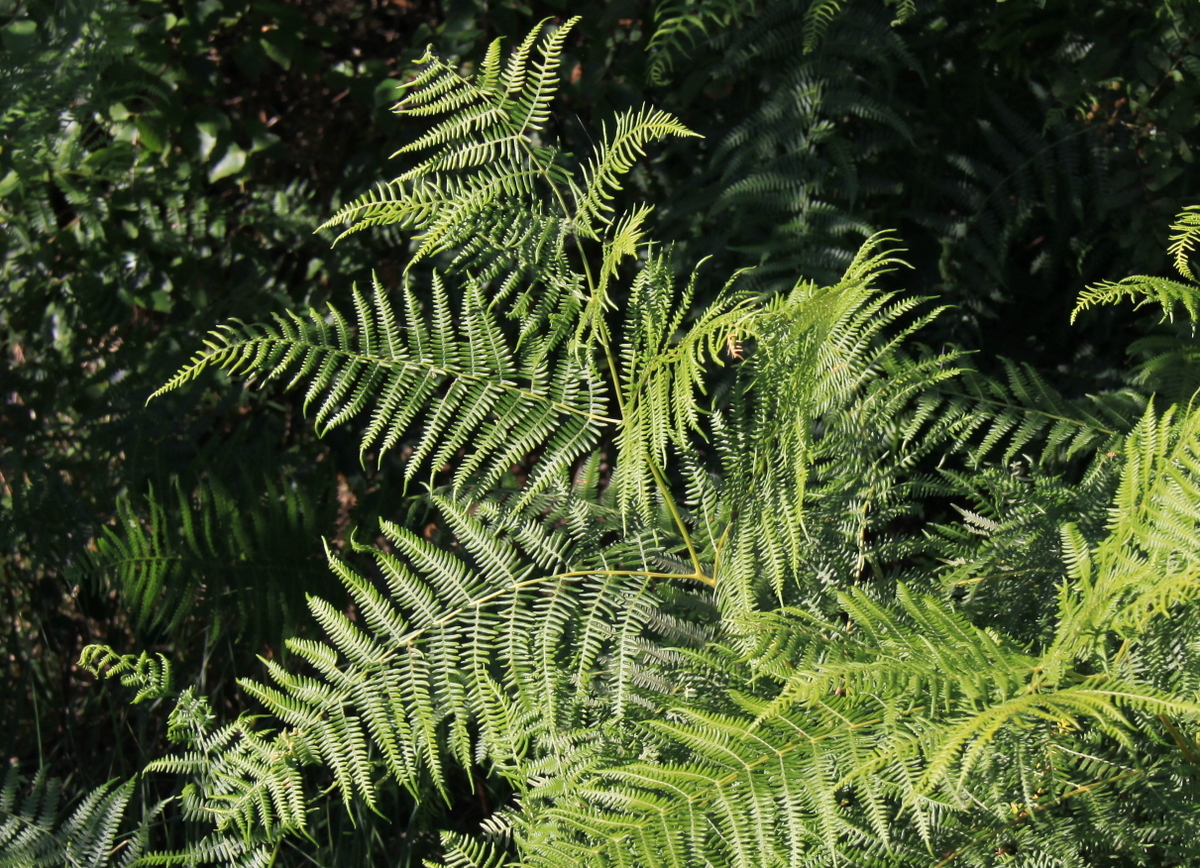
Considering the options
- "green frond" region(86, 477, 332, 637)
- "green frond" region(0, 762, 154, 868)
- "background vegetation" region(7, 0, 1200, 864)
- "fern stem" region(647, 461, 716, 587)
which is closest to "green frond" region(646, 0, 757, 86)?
"background vegetation" region(7, 0, 1200, 864)

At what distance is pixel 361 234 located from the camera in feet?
7.73

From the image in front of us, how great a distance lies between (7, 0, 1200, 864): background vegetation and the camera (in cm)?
181

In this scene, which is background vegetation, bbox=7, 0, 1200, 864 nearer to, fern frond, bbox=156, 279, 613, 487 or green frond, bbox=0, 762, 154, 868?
green frond, bbox=0, 762, 154, 868

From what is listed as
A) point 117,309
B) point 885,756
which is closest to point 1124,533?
point 885,756

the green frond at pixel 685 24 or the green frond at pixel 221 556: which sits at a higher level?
the green frond at pixel 685 24

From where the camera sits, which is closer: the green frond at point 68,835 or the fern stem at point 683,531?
the fern stem at point 683,531

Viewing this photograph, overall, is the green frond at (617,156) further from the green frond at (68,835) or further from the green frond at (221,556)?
the green frond at (68,835)

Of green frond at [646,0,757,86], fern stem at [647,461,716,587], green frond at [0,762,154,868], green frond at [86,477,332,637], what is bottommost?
green frond at [0,762,154,868]

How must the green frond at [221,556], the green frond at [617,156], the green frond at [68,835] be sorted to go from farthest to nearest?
the green frond at [221,556] < the green frond at [68,835] < the green frond at [617,156]

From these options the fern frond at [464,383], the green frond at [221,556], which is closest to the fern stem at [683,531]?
the fern frond at [464,383]

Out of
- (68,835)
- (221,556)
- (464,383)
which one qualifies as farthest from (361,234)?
(68,835)

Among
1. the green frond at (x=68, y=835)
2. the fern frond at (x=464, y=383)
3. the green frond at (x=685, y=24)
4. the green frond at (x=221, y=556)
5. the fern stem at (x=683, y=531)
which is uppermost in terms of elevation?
the green frond at (x=685, y=24)

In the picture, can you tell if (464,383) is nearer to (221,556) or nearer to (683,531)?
(683,531)

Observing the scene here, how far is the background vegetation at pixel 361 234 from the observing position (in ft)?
5.94
